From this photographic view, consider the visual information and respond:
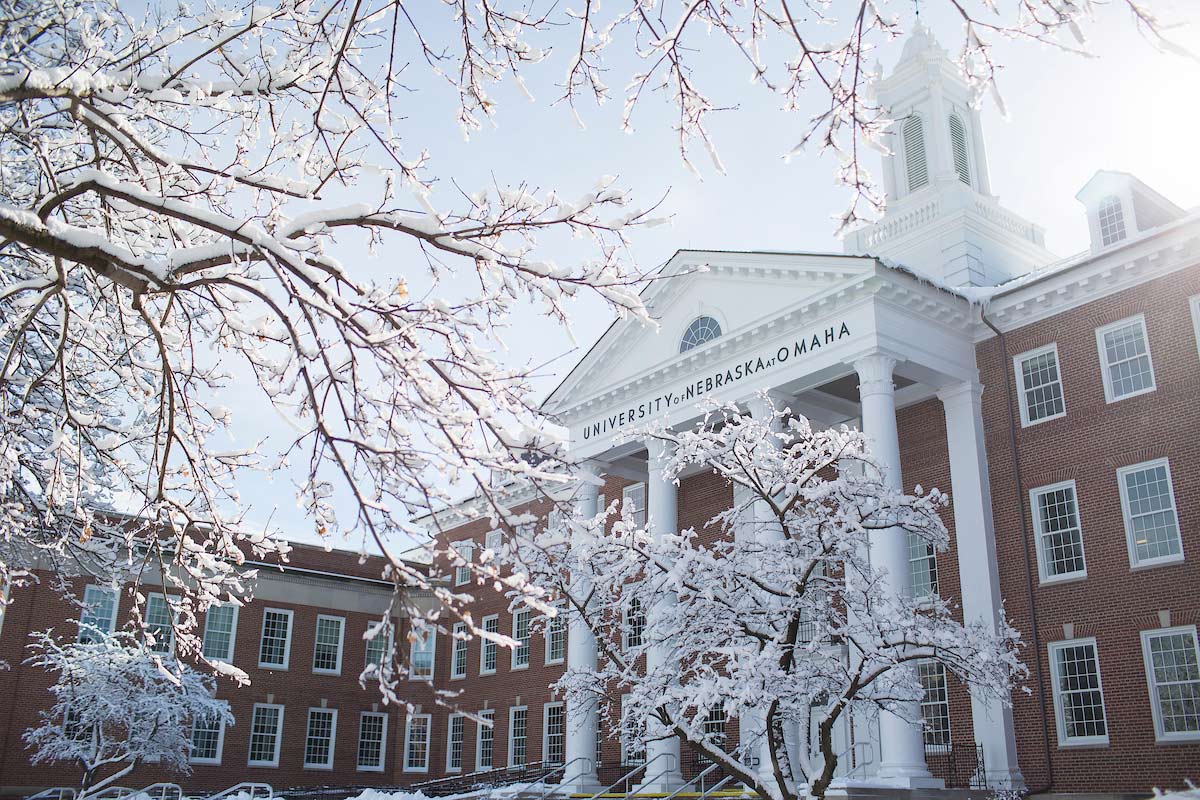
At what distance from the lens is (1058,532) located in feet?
72.8

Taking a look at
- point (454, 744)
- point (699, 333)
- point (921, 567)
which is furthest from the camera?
point (454, 744)

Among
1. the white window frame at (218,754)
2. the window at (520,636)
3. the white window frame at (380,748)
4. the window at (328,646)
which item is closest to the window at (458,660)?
the white window frame at (380,748)

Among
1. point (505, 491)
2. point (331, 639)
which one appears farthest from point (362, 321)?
point (331, 639)

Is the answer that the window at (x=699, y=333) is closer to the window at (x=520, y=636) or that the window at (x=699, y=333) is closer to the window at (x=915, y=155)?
the window at (x=915, y=155)

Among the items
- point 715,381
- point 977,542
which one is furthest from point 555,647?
point 977,542

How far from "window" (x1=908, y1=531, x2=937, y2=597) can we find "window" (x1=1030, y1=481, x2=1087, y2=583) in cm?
253

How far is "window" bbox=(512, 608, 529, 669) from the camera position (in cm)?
3841

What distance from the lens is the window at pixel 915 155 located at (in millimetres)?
31547

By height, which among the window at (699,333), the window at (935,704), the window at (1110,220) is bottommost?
the window at (935,704)

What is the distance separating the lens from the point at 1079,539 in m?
21.9

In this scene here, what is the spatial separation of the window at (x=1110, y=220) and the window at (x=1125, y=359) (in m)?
2.81

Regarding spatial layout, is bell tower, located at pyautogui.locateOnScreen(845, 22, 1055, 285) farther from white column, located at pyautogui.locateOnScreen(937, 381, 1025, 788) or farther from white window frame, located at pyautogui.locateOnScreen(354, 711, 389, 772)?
white window frame, located at pyautogui.locateOnScreen(354, 711, 389, 772)

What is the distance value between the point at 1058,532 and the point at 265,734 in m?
29.5

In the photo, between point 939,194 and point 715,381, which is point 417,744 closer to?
point 715,381
